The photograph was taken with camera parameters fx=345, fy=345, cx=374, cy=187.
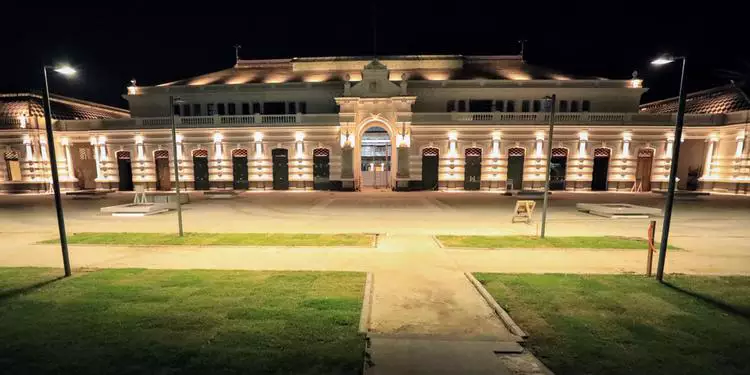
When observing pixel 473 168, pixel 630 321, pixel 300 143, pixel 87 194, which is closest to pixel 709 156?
pixel 473 168

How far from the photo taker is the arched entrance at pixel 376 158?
36219mm

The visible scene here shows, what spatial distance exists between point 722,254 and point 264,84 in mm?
35121

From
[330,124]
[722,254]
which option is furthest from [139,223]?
[722,254]

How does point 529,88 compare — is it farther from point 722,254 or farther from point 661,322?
point 661,322

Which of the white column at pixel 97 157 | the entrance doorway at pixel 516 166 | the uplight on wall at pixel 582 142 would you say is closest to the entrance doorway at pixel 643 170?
the uplight on wall at pixel 582 142

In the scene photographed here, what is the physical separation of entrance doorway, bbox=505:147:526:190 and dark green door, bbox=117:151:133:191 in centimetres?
3743

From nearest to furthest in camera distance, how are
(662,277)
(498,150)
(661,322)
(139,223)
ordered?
(661,322) → (662,277) → (139,223) → (498,150)

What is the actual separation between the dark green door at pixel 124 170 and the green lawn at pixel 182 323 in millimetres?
29786

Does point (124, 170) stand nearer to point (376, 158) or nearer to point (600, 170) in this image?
point (376, 158)

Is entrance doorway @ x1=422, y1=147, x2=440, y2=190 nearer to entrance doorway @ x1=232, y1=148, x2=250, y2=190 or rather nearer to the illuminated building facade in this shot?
the illuminated building facade

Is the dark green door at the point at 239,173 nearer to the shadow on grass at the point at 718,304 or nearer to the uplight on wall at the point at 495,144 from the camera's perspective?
the uplight on wall at the point at 495,144

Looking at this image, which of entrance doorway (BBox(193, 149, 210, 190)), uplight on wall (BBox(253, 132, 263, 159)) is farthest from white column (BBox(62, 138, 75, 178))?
uplight on wall (BBox(253, 132, 263, 159))

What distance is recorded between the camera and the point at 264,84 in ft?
115

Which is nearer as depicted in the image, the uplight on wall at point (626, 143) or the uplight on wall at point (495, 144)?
the uplight on wall at point (626, 143)
